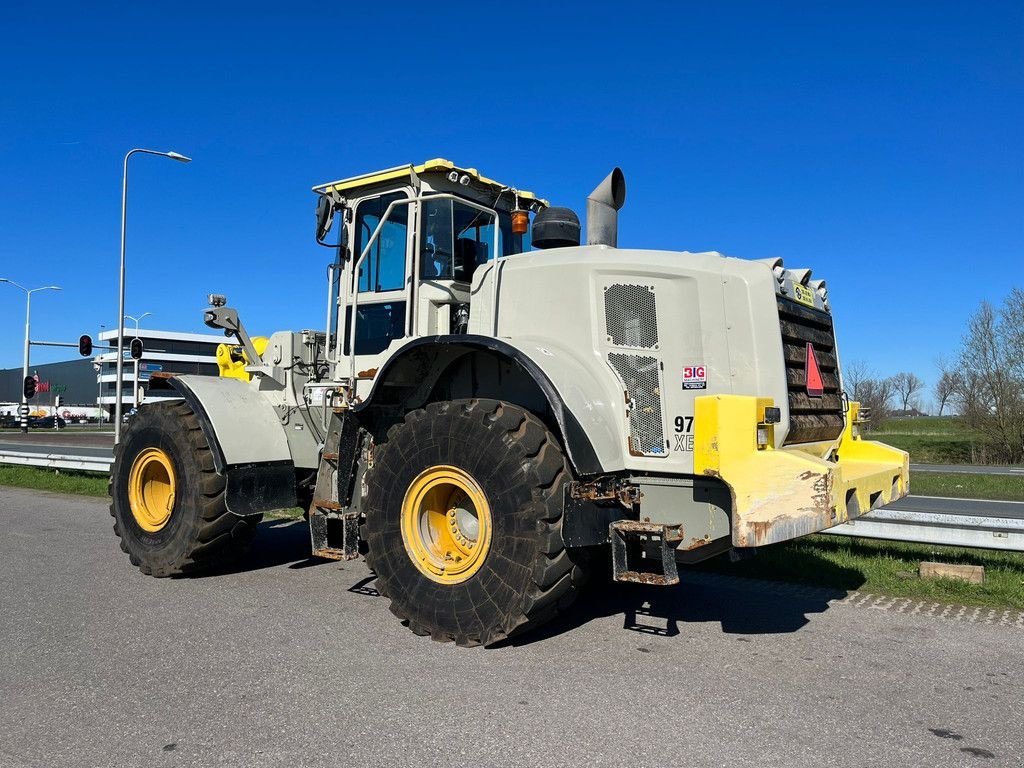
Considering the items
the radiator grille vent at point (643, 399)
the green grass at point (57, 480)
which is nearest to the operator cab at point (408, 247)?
the radiator grille vent at point (643, 399)

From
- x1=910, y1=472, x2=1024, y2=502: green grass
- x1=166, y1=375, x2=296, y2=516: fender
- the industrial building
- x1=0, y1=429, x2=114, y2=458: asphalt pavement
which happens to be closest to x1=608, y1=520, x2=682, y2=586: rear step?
x1=166, y1=375, x2=296, y2=516: fender

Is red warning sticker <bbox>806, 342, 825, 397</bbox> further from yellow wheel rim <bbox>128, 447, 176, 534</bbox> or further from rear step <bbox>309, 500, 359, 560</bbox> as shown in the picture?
yellow wheel rim <bbox>128, 447, 176, 534</bbox>

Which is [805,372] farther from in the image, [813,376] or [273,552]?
[273,552]

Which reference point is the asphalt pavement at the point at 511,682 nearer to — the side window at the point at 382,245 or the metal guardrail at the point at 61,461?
the side window at the point at 382,245

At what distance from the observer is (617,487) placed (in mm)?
4617

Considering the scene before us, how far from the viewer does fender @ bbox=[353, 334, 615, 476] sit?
4.46 meters

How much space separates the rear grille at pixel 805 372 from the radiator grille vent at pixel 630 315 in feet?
2.56

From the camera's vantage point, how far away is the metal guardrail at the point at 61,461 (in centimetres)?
1409

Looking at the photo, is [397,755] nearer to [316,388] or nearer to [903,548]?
[316,388]

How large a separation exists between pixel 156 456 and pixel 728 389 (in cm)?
491

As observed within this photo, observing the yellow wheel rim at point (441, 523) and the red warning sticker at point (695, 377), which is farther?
the yellow wheel rim at point (441, 523)

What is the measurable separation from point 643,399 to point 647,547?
87 cm

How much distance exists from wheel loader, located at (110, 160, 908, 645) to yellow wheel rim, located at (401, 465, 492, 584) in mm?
13

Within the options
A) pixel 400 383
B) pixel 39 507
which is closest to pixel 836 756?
pixel 400 383
